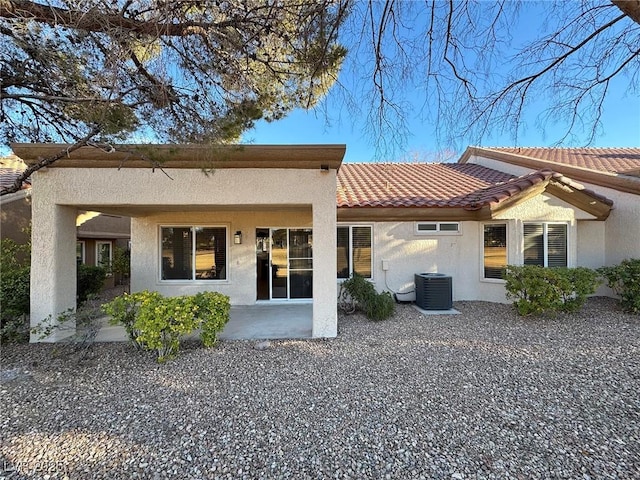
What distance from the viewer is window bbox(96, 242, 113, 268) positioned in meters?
16.6

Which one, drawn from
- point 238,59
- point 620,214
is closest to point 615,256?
point 620,214

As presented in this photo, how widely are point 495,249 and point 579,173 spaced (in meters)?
4.96

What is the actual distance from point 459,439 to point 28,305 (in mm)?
9287

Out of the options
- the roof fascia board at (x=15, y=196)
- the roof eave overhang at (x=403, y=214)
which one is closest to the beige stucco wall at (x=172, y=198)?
the roof eave overhang at (x=403, y=214)

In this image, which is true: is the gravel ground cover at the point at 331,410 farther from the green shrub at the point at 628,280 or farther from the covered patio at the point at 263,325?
the green shrub at the point at 628,280

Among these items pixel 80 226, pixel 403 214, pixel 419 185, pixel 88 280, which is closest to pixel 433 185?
pixel 419 185

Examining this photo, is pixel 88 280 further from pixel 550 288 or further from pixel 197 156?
pixel 550 288

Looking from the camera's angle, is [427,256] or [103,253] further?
[103,253]

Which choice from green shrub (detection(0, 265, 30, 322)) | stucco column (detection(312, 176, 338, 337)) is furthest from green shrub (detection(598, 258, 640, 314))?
green shrub (detection(0, 265, 30, 322))

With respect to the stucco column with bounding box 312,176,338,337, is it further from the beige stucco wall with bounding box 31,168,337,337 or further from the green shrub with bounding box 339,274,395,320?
the green shrub with bounding box 339,274,395,320

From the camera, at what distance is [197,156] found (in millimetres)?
6789

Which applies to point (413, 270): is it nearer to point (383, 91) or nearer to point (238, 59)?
point (383, 91)

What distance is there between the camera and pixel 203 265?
1145cm

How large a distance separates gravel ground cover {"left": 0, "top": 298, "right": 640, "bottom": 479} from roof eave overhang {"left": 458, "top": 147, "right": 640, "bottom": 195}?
20.8ft
